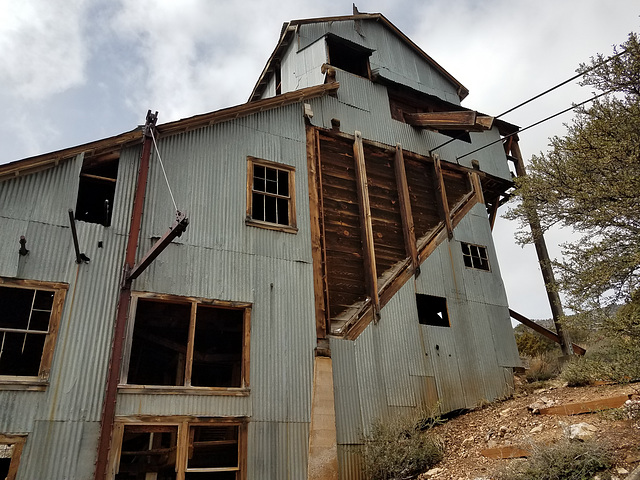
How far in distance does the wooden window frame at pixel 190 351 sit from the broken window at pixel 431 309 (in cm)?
509

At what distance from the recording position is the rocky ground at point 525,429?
7562mm

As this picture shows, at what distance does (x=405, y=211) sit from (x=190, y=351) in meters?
7.28

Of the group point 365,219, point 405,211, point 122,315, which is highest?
point 405,211

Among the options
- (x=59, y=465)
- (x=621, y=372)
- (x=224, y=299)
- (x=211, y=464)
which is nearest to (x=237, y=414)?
(x=224, y=299)

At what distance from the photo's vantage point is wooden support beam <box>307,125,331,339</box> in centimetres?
1053

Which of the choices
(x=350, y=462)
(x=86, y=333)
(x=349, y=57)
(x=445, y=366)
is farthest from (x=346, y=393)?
(x=349, y=57)

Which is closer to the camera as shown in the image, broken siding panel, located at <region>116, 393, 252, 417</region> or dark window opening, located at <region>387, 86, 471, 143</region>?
broken siding panel, located at <region>116, 393, 252, 417</region>

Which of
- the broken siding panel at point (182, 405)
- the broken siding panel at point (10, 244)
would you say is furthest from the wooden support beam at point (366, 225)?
the broken siding panel at point (10, 244)

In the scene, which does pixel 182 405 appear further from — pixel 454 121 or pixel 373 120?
pixel 454 121

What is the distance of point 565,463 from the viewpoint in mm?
6984

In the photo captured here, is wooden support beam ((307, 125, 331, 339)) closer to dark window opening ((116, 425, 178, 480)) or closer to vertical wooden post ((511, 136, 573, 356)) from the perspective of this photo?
dark window opening ((116, 425, 178, 480))

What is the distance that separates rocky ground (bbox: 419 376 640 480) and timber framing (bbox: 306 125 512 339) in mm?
3196

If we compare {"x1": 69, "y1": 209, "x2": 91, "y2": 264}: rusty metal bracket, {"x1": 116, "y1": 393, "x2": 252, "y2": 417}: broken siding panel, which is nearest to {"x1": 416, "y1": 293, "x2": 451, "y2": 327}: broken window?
{"x1": 116, "y1": 393, "x2": 252, "y2": 417}: broken siding panel

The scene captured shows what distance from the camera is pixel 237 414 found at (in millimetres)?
8727
